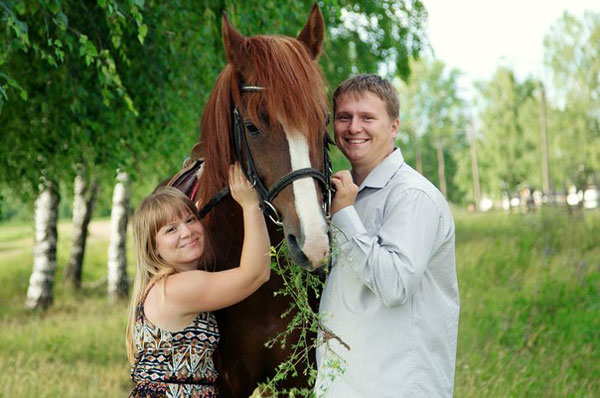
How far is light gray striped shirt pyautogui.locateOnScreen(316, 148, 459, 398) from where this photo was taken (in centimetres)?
216

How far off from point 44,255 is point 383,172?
29.5ft

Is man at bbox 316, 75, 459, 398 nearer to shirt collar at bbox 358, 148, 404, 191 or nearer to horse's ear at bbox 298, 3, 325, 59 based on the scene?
shirt collar at bbox 358, 148, 404, 191

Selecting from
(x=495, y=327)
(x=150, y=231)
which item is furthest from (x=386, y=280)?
(x=495, y=327)

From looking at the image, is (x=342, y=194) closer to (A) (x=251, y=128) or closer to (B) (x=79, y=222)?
(A) (x=251, y=128)

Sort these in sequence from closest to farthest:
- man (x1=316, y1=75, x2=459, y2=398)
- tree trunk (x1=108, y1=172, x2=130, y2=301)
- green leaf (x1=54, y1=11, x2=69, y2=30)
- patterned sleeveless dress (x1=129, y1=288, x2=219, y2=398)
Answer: man (x1=316, y1=75, x2=459, y2=398) → patterned sleeveless dress (x1=129, y1=288, x2=219, y2=398) → green leaf (x1=54, y1=11, x2=69, y2=30) → tree trunk (x1=108, y1=172, x2=130, y2=301)

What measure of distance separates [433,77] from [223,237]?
45.1m

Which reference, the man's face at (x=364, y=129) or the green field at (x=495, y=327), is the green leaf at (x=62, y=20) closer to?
the man's face at (x=364, y=129)

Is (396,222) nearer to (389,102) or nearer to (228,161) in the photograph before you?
(389,102)

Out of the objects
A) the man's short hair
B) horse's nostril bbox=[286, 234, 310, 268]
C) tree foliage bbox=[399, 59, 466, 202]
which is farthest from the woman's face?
tree foliage bbox=[399, 59, 466, 202]

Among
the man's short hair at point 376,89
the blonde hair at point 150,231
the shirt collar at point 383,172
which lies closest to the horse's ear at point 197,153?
the blonde hair at point 150,231

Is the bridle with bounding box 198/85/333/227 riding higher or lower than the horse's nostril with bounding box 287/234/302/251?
higher

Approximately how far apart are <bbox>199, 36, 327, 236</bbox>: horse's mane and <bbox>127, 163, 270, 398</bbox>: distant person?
0.57 feet

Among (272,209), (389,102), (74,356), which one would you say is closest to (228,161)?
(272,209)

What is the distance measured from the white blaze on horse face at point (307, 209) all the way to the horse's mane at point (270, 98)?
0.05 meters
